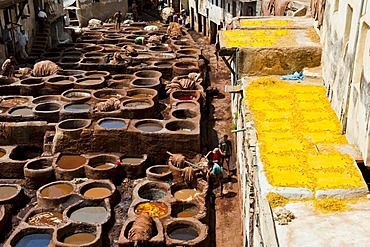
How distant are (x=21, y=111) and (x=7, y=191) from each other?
17.0 ft

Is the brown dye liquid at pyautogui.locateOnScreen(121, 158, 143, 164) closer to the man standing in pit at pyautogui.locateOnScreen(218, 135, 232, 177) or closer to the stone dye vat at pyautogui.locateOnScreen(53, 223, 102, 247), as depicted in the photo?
the man standing in pit at pyautogui.locateOnScreen(218, 135, 232, 177)

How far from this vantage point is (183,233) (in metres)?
13.5

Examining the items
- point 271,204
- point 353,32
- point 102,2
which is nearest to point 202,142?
point 353,32

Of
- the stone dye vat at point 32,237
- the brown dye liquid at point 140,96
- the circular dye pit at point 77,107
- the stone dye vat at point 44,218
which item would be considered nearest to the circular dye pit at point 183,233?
the stone dye vat at point 44,218

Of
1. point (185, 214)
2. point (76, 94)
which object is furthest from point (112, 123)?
point (185, 214)

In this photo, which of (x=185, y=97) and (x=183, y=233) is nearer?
(x=183, y=233)

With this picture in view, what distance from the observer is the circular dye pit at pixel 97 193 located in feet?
49.9

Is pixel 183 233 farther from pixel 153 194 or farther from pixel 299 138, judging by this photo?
pixel 299 138

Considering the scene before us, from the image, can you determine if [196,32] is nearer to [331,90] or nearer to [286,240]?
[331,90]

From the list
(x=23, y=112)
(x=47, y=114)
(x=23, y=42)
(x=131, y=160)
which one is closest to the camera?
(x=131, y=160)

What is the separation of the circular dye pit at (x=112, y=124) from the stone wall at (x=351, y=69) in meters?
8.59

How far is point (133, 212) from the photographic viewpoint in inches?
551

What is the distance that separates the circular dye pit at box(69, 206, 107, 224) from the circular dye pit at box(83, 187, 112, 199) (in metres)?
0.51


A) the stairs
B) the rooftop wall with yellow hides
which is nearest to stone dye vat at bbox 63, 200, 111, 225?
the rooftop wall with yellow hides
